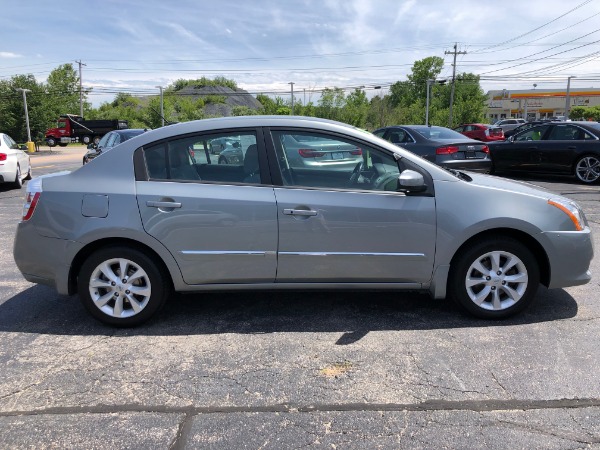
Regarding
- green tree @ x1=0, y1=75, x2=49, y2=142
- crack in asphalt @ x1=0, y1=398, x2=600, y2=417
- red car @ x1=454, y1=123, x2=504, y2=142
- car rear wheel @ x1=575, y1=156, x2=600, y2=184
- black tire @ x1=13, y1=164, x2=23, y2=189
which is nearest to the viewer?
crack in asphalt @ x1=0, y1=398, x2=600, y2=417

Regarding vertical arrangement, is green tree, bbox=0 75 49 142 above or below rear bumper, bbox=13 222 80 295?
above

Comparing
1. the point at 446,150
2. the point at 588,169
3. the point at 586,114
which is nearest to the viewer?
the point at 446,150

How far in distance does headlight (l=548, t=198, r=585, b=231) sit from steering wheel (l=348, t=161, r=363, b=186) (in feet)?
5.04

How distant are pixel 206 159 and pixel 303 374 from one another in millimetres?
1852

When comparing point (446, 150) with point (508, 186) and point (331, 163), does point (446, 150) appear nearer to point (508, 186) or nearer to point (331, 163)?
point (508, 186)

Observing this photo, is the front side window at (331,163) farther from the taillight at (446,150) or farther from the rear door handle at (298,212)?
the taillight at (446,150)

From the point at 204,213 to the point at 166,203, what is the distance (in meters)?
0.30

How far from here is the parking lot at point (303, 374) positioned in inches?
104

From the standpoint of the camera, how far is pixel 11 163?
1248 centimetres

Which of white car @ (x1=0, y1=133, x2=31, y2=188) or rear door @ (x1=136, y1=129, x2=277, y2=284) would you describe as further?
white car @ (x1=0, y1=133, x2=31, y2=188)

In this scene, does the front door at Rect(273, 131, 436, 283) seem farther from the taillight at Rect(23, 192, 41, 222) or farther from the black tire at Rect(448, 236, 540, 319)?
the taillight at Rect(23, 192, 41, 222)

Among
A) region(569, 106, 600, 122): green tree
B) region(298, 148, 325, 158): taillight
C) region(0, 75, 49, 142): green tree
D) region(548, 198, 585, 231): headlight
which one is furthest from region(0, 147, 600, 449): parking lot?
region(569, 106, 600, 122): green tree

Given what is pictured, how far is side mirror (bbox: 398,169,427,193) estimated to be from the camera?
12.3ft

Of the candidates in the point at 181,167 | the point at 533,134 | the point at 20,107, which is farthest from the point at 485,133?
the point at 20,107
